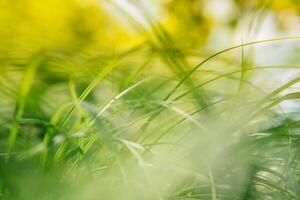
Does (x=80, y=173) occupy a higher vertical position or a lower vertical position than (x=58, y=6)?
lower

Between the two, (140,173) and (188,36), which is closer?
(140,173)

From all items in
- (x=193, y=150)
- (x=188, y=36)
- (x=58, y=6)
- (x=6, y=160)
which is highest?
(x=188, y=36)

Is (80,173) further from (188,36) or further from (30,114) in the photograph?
(188,36)

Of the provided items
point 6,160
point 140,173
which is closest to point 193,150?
point 140,173

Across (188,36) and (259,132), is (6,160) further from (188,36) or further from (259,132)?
(188,36)

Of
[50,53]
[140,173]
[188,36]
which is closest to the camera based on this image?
[140,173]

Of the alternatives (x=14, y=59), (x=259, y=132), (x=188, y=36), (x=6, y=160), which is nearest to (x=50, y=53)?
(x=14, y=59)

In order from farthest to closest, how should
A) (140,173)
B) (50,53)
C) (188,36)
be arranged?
1. (188,36)
2. (50,53)
3. (140,173)
